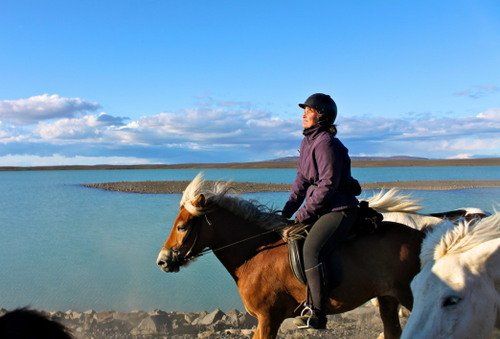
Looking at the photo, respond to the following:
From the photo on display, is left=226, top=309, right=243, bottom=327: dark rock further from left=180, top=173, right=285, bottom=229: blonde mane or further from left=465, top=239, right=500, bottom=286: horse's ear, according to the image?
left=465, top=239, right=500, bottom=286: horse's ear

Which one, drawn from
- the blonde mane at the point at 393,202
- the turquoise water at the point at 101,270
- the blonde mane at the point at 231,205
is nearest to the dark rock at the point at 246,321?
the turquoise water at the point at 101,270

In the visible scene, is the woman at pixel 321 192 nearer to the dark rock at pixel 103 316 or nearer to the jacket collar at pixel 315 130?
the jacket collar at pixel 315 130

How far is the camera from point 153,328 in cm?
804

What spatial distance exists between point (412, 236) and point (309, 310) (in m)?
1.27

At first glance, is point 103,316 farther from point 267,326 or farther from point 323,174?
point 323,174

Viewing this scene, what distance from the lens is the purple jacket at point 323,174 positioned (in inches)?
197

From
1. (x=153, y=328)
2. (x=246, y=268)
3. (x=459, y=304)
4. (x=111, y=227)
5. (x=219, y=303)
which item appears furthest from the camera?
(x=111, y=227)

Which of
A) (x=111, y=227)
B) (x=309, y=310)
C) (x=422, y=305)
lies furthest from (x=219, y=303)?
(x=111, y=227)

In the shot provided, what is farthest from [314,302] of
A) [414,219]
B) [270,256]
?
[414,219]

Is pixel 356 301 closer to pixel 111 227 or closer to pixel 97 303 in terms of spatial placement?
pixel 97 303

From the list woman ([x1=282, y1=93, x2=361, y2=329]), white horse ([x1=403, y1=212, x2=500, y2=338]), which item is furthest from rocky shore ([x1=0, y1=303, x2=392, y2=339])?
white horse ([x1=403, y1=212, x2=500, y2=338])

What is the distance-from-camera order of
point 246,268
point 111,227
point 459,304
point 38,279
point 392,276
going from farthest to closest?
point 111,227 < point 38,279 < point 246,268 < point 392,276 < point 459,304

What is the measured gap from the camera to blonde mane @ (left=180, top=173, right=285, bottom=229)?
18.7 feet

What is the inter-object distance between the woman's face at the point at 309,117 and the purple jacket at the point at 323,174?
0.24 feet
